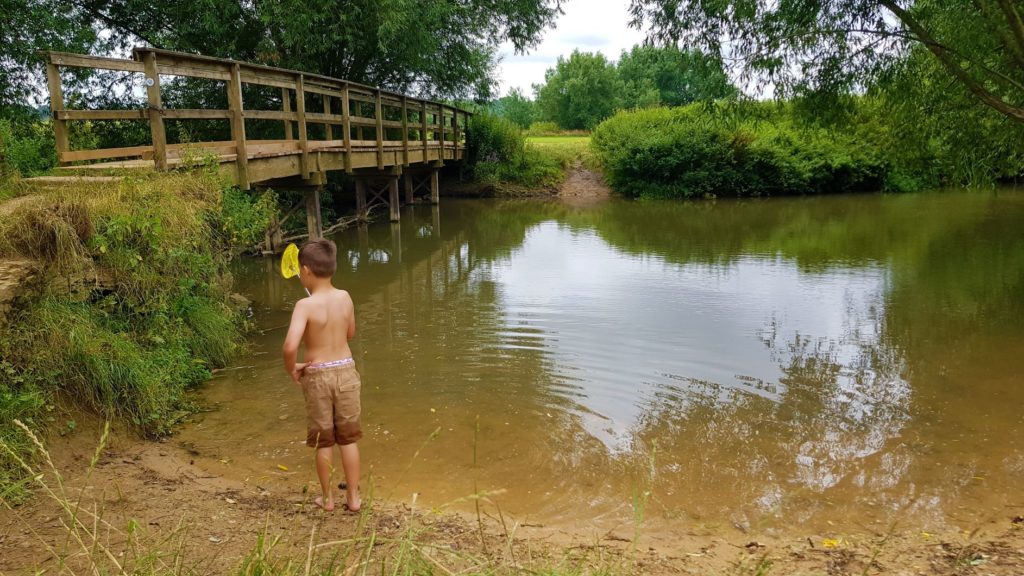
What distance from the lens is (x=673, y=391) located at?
6117 millimetres

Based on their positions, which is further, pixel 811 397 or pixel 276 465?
pixel 811 397

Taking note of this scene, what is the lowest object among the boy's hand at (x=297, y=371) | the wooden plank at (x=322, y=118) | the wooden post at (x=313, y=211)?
the boy's hand at (x=297, y=371)

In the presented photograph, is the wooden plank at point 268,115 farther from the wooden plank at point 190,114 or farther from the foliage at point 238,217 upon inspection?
the foliage at point 238,217

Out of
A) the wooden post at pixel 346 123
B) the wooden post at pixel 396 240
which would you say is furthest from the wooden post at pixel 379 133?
the wooden post at pixel 346 123

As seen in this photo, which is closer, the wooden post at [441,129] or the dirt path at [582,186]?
the wooden post at [441,129]

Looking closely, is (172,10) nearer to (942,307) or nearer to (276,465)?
(276,465)

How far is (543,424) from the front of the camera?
5.41 metres

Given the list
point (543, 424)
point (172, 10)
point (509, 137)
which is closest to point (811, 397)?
point (543, 424)

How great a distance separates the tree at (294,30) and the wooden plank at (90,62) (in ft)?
23.6

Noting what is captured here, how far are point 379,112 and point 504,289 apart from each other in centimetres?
593

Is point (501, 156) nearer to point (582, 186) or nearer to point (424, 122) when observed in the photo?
point (582, 186)

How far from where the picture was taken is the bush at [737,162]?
26.7 meters

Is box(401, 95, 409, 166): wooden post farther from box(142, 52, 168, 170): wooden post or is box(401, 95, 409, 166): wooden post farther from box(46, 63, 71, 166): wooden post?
box(46, 63, 71, 166): wooden post

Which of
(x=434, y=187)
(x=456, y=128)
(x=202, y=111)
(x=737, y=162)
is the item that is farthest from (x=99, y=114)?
(x=737, y=162)
